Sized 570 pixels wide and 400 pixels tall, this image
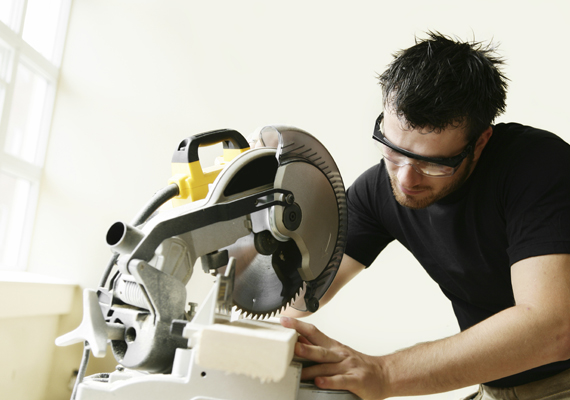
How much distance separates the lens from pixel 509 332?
0.88 m

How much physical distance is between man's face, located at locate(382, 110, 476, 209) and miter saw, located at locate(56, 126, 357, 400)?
0.29 meters

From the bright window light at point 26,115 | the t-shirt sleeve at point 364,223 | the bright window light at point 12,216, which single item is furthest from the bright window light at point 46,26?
the t-shirt sleeve at point 364,223

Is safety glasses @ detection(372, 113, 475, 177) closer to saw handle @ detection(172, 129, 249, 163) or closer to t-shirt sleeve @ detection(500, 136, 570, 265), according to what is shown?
t-shirt sleeve @ detection(500, 136, 570, 265)

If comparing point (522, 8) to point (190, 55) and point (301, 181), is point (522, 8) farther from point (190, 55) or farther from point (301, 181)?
point (301, 181)

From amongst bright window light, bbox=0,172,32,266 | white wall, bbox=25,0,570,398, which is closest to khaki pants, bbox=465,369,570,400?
white wall, bbox=25,0,570,398

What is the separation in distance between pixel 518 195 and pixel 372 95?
200 cm

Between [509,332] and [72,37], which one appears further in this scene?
[72,37]

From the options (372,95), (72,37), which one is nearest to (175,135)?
(72,37)

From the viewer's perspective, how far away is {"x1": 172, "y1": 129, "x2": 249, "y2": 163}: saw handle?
3.15 ft

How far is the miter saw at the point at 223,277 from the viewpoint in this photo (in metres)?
0.68

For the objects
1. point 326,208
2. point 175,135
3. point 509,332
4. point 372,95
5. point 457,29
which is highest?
point 457,29

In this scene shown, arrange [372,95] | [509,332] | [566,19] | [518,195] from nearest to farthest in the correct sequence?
[509,332] < [518,195] < [566,19] < [372,95]

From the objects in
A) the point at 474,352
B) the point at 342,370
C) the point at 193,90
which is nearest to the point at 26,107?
the point at 193,90

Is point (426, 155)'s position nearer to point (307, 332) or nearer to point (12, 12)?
point (307, 332)
